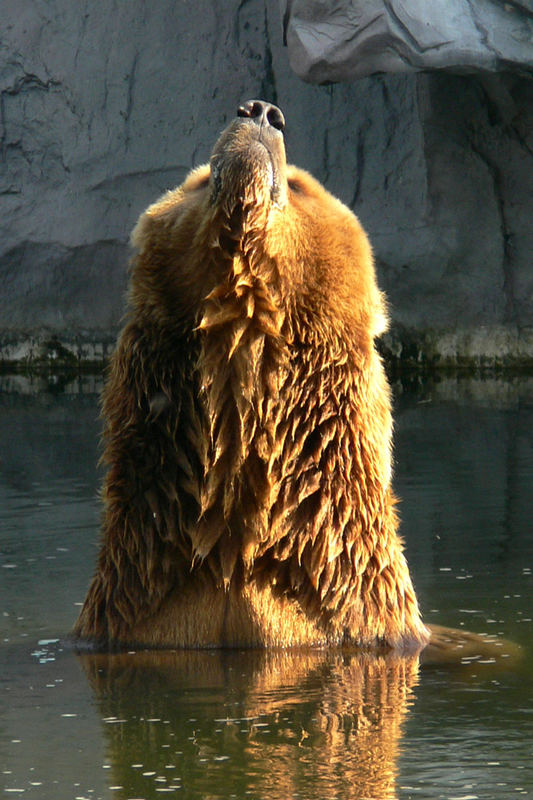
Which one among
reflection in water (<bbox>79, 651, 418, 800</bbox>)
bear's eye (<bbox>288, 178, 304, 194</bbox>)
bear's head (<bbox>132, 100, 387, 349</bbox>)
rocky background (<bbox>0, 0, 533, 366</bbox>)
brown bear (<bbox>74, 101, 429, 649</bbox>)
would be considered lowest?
reflection in water (<bbox>79, 651, 418, 800</bbox>)

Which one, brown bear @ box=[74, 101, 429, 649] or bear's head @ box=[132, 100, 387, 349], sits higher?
bear's head @ box=[132, 100, 387, 349]

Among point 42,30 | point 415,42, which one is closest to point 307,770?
point 415,42

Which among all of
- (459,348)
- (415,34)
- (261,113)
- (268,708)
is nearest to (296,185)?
(261,113)

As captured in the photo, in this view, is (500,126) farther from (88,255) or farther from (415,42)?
(88,255)

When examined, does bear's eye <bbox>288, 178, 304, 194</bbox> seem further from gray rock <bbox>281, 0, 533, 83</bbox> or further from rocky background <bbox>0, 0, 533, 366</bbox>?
rocky background <bbox>0, 0, 533, 366</bbox>

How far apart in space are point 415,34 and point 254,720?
28.1 feet

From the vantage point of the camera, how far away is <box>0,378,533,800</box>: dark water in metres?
2.75

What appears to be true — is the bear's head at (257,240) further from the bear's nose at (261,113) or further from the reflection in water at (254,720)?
the reflection in water at (254,720)

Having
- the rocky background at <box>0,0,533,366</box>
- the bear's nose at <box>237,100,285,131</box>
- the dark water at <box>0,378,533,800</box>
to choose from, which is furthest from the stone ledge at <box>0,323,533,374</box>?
the bear's nose at <box>237,100,285,131</box>

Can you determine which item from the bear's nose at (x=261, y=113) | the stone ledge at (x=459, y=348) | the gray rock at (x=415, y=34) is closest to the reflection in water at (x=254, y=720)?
the bear's nose at (x=261, y=113)

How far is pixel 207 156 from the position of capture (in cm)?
1527

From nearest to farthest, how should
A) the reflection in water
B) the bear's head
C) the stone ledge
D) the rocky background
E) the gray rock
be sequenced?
the reflection in water → the bear's head → the gray rock → the stone ledge → the rocky background

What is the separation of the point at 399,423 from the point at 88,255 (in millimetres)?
6071

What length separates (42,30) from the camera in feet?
51.5
